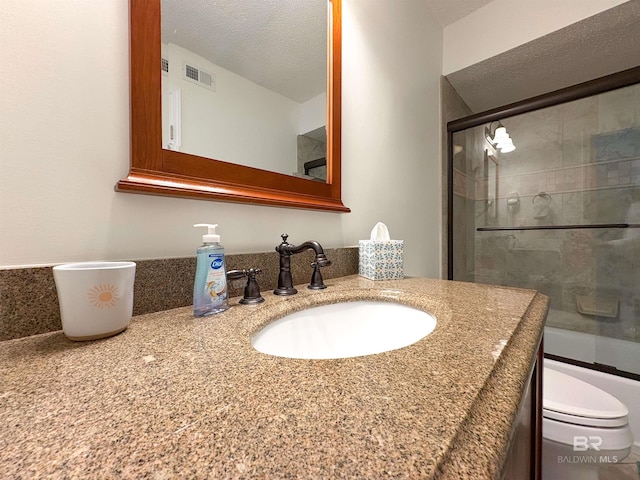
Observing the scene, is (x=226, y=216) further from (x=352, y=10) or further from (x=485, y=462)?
(x=352, y=10)

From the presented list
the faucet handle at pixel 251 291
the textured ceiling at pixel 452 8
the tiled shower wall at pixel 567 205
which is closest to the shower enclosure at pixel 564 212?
the tiled shower wall at pixel 567 205

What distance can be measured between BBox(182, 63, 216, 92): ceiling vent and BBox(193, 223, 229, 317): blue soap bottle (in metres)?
0.37

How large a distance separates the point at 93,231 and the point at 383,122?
3.58 feet

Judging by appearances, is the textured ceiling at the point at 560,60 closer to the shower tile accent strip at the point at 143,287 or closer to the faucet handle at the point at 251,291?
the shower tile accent strip at the point at 143,287

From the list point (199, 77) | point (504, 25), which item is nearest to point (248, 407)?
point (199, 77)

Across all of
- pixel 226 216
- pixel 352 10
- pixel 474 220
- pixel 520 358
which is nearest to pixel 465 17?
pixel 352 10

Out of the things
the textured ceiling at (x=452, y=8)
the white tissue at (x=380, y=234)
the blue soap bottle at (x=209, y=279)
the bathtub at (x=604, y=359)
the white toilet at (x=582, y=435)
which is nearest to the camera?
the blue soap bottle at (x=209, y=279)

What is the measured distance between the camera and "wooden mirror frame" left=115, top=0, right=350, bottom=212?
20.5 inches

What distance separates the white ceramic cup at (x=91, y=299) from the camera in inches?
14.4

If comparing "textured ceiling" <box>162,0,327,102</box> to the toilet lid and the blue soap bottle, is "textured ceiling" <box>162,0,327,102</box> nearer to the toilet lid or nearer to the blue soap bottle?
the blue soap bottle

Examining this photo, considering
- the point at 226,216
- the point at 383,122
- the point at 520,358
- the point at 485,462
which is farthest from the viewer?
the point at 383,122

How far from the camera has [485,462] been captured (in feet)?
0.57

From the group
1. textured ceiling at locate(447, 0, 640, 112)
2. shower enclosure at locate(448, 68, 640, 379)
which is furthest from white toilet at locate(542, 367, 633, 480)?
textured ceiling at locate(447, 0, 640, 112)

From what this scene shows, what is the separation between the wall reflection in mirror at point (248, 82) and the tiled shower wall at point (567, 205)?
1.22 meters
